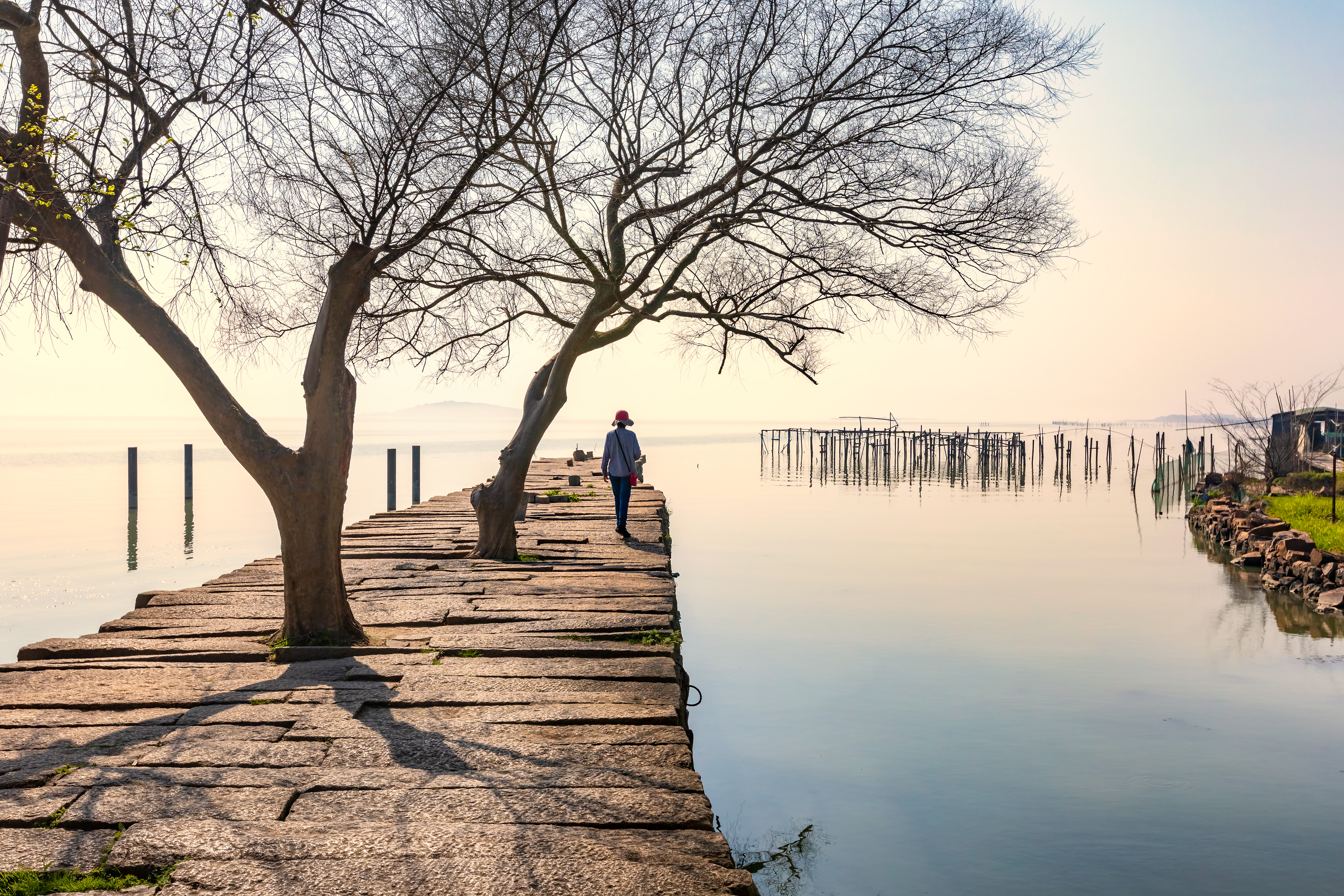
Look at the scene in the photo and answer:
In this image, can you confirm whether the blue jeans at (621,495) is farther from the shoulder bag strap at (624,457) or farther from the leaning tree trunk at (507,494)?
the leaning tree trunk at (507,494)

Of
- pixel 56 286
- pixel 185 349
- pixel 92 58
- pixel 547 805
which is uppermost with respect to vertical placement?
pixel 92 58

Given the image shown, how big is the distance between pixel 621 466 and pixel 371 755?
9183 millimetres

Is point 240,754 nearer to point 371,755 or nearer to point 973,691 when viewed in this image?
point 371,755

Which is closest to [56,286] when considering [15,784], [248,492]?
[15,784]

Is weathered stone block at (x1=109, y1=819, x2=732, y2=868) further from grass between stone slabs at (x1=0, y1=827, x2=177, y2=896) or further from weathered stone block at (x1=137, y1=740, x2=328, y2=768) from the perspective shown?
weathered stone block at (x1=137, y1=740, x2=328, y2=768)

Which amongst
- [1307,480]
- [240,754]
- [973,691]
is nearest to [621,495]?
[973,691]

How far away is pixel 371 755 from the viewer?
15.6 feet

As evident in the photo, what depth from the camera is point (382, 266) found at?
24.0 feet

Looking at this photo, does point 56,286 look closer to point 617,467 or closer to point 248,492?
point 617,467

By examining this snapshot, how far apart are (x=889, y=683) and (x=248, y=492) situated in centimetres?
3001

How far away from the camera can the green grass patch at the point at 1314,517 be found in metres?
19.1

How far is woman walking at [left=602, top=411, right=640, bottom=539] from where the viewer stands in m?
13.8

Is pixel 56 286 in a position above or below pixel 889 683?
above

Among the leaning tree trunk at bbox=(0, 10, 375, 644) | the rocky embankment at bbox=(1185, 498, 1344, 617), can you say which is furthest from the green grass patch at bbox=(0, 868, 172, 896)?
the rocky embankment at bbox=(1185, 498, 1344, 617)
